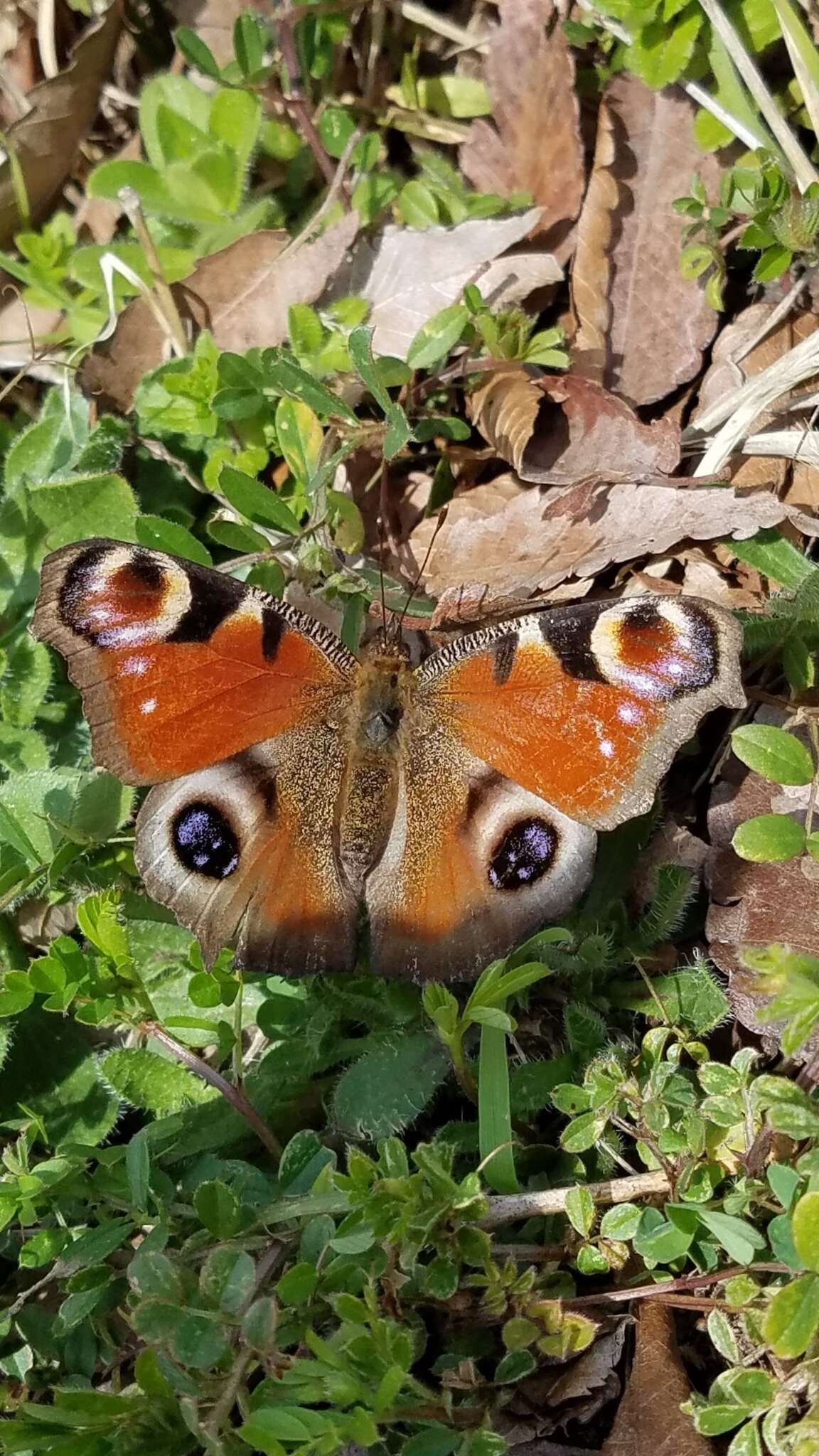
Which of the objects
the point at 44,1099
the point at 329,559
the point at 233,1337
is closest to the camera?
the point at 233,1337

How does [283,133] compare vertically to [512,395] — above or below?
above

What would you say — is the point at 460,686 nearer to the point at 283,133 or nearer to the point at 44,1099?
the point at 44,1099

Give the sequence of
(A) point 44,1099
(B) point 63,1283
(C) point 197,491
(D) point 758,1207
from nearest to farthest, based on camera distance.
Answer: (D) point 758,1207
(B) point 63,1283
(A) point 44,1099
(C) point 197,491

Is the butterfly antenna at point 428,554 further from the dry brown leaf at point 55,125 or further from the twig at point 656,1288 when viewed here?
the dry brown leaf at point 55,125

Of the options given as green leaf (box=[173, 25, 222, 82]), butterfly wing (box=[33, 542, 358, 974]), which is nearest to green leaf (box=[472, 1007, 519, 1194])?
butterfly wing (box=[33, 542, 358, 974])

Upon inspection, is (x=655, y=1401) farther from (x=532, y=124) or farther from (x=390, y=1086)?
(x=532, y=124)

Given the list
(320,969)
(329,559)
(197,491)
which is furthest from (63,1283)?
(197,491)
